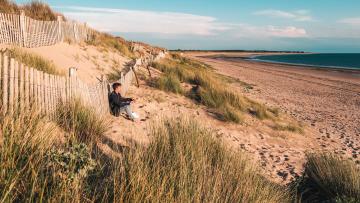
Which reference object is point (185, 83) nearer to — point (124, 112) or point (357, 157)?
point (124, 112)

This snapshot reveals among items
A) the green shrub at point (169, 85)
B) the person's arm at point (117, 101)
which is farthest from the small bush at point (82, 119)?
→ the green shrub at point (169, 85)

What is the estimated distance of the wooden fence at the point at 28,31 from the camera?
1181 centimetres

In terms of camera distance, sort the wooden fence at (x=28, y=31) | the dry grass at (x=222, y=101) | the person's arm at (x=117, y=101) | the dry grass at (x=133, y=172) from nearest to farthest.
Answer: the dry grass at (x=133, y=172) < the person's arm at (x=117, y=101) < the dry grass at (x=222, y=101) < the wooden fence at (x=28, y=31)

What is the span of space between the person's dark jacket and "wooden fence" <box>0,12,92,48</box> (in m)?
5.91

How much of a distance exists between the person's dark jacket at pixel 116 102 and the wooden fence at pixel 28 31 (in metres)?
5.91

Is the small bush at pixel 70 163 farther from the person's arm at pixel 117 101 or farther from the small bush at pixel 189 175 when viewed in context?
the person's arm at pixel 117 101

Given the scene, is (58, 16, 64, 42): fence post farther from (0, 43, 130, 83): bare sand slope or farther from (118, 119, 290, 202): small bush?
(118, 119, 290, 202): small bush

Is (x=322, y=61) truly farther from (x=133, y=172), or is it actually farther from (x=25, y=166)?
(x=25, y=166)

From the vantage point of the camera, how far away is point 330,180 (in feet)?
16.3

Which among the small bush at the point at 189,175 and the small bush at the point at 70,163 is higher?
the small bush at the point at 70,163

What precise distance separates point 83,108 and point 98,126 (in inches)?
17.1

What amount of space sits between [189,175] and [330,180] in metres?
2.61

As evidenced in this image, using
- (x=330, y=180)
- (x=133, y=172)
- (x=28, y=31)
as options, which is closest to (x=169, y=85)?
(x=28, y=31)

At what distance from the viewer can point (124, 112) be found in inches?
333
